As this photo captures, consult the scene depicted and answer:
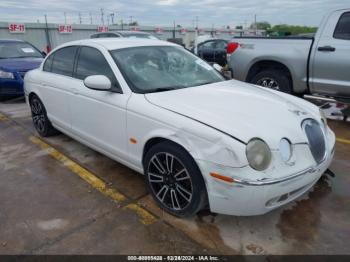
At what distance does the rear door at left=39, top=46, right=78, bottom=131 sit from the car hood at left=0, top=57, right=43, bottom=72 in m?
3.45

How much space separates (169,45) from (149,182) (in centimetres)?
195

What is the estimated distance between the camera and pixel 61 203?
11.1 ft

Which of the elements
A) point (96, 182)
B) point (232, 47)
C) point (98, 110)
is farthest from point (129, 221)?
point (232, 47)

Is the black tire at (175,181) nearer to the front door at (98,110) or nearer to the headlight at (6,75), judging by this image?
the front door at (98,110)

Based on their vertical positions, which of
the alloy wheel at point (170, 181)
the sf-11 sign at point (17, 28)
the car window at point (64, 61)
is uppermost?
the sf-11 sign at point (17, 28)

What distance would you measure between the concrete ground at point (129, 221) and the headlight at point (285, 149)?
0.72 meters

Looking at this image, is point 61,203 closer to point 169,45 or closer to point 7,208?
point 7,208

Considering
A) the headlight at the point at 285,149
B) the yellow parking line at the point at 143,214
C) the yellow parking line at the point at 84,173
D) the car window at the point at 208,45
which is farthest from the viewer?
the car window at the point at 208,45

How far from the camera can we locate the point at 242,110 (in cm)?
291

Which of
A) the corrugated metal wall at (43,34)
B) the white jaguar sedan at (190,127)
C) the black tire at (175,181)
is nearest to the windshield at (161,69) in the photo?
the white jaguar sedan at (190,127)

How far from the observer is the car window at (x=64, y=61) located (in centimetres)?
436

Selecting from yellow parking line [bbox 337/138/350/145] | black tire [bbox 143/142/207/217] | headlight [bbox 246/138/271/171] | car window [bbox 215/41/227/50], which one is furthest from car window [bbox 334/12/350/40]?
car window [bbox 215/41/227/50]

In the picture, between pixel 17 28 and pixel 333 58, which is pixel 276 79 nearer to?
pixel 333 58

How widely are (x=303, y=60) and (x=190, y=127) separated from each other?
4.19 m
